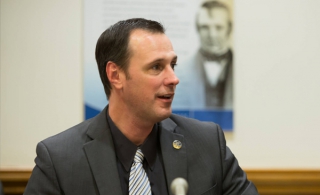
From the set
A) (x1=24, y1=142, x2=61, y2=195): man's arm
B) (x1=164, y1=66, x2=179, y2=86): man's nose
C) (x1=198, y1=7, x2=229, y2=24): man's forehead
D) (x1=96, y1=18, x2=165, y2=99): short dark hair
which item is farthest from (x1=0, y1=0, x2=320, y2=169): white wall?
(x1=164, y1=66, x2=179, y2=86): man's nose

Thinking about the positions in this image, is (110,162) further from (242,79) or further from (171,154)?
(242,79)

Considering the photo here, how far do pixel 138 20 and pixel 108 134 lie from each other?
1.68 feet

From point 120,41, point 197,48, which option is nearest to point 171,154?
point 120,41

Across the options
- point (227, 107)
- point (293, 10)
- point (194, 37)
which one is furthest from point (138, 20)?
point (293, 10)

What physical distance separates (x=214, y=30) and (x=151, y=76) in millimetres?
1011

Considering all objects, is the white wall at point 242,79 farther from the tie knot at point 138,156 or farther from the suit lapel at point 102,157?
the tie knot at point 138,156

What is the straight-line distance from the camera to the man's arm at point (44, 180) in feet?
5.32

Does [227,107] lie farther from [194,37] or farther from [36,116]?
[36,116]

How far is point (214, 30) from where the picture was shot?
8.35ft

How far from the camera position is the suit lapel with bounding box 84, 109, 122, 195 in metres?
1.63

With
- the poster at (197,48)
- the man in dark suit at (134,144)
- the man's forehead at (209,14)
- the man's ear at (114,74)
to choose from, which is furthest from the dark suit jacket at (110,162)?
the man's forehead at (209,14)

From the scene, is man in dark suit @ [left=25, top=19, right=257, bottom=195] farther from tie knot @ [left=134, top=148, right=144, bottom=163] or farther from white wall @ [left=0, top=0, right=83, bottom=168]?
white wall @ [left=0, top=0, right=83, bottom=168]

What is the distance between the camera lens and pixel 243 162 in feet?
8.55

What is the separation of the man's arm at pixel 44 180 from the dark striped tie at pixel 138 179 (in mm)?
294
